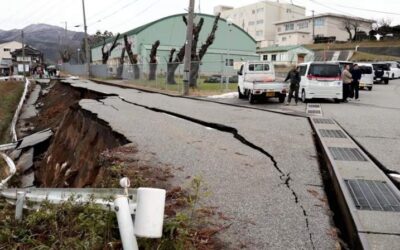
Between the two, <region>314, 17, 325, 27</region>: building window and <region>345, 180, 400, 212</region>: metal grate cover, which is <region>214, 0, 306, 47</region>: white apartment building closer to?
<region>314, 17, 325, 27</region>: building window

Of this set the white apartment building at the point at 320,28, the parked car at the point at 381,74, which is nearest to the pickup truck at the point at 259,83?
the parked car at the point at 381,74

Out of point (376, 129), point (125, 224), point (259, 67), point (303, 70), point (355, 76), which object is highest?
point (259, 67)

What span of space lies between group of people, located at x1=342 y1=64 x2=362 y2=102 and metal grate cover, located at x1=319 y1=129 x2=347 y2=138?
9.88m

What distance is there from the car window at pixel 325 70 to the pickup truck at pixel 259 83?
4.89 ft

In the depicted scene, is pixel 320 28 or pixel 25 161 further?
pixel 320 28

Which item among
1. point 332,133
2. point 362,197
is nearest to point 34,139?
point 332,133

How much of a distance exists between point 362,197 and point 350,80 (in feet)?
52.4

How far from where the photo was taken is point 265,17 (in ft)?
320

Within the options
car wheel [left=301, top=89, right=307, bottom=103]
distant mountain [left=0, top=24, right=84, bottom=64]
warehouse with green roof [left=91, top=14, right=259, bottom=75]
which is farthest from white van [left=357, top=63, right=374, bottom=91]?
distant mountain [left=0, top=24, right=84, bottom=64]

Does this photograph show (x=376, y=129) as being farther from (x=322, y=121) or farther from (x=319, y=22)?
(x=319, y=22)

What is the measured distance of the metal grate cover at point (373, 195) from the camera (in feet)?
16.1

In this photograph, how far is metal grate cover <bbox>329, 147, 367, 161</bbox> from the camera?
7.43m

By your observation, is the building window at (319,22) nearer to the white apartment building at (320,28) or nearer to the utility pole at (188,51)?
the white apartment building at (320,28)

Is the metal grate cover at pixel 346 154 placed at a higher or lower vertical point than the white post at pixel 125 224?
lower
